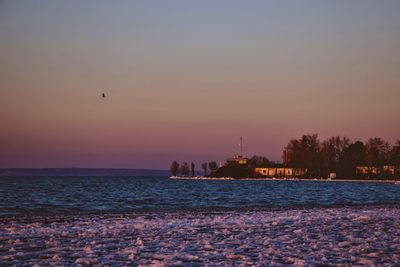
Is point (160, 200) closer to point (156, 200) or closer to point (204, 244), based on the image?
point (156, 200)

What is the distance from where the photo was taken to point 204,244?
19.5 meters

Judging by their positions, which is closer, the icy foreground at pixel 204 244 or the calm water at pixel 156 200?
the icy foreground at pixel 204 244

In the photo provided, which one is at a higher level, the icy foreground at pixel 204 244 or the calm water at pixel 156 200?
the icy foreground at pixel 204 244

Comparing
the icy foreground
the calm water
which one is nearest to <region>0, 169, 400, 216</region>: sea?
the calm water

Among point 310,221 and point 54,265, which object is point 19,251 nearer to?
point 54,265

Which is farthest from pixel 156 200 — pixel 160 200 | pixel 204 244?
pixel 204 244

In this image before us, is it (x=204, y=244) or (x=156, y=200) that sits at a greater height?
(x=204, y=244)

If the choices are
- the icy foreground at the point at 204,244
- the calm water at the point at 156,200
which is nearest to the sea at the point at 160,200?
the calm water at the point at 156,200

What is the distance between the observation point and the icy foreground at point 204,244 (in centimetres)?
1602

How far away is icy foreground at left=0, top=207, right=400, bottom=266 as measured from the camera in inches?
631

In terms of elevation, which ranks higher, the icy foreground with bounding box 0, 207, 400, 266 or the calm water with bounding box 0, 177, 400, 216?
the icy foreground with bounding box 0, 207, 400, 266

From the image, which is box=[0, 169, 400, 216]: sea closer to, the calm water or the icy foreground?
the calm water

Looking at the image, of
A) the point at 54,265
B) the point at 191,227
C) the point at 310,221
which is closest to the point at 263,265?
the point at 54,265

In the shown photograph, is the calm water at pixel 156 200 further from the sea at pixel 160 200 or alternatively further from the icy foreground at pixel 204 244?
the icy foreground at pixel 204 244
